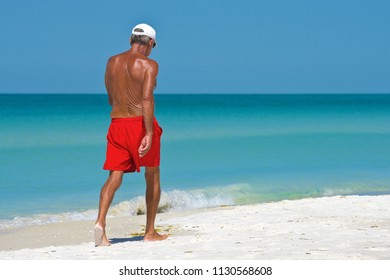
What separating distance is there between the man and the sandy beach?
0.56 metres

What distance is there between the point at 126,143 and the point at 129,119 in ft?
0.66

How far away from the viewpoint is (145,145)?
689cm

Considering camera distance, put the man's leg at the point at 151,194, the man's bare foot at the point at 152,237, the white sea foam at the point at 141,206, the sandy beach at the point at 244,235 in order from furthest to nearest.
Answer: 1. the white sea foam at the point at 141,206
2. the man's bare foot at the point at 152,237
3. the man's leg at the point at 151,194
4. the sandy beach at the point at 244,235

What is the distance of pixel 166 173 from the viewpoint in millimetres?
19922

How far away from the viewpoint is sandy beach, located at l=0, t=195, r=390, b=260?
6402mm

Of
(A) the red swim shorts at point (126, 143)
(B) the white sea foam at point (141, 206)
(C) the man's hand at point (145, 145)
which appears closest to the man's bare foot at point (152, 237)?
(A) the red swim shorts at point (126, 143)

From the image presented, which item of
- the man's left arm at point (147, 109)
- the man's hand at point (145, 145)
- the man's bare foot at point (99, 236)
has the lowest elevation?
the man's bare foot at point (99, 236)

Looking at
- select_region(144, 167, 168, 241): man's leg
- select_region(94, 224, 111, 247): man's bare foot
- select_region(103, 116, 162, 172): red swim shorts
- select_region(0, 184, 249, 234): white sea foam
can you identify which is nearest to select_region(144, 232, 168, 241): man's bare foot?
select_region(144, 167, 168, 241): man's leg

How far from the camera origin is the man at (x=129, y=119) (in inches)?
271

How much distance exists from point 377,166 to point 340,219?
13808 mm
